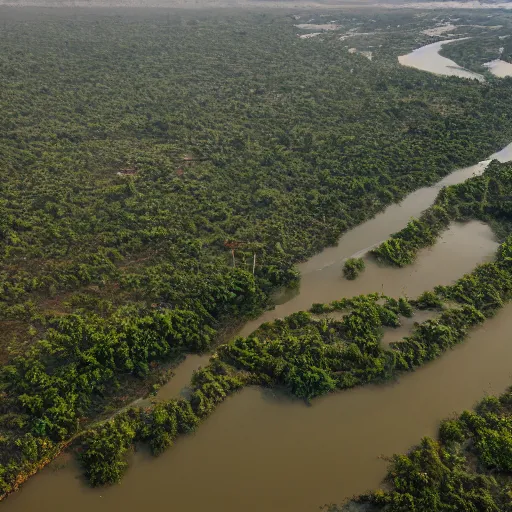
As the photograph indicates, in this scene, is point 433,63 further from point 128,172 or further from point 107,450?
point 107,450

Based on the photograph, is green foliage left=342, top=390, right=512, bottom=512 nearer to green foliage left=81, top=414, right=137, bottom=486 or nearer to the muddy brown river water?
the muddy brown river water

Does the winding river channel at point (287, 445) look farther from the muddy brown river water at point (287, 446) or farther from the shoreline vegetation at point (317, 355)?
the shoreline vegetation at point (317, 355)

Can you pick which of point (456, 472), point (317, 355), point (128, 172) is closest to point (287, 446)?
point (317, 355)

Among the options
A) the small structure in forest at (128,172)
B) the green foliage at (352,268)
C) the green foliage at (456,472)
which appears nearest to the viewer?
the green foliage at (456,472)

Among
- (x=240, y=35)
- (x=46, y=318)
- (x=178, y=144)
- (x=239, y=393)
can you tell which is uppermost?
(x=240, y=35)

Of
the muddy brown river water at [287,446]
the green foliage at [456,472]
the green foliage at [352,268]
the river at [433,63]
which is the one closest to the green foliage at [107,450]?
the muddy brown river water at [287,446]

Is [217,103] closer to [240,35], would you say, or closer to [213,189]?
[213,189]

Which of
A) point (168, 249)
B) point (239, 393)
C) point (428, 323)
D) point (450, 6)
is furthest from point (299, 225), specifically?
point (450, 6)
